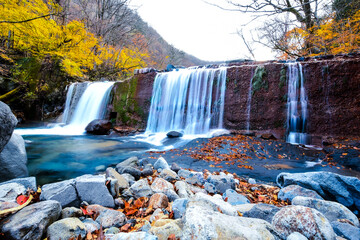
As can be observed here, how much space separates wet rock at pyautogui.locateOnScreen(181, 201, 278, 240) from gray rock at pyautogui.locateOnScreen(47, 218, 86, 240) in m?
0.96

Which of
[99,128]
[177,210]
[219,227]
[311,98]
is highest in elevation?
[311,98]

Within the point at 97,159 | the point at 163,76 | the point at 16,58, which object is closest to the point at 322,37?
the point at 163,76

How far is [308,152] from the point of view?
5.05 meters

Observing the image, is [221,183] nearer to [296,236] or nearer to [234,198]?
[234,198]

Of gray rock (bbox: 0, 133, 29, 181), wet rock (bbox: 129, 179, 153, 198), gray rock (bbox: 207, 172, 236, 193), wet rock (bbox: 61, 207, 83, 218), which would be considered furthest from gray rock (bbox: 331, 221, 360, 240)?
gray rock (bbox: 0, 133, 29, 181)

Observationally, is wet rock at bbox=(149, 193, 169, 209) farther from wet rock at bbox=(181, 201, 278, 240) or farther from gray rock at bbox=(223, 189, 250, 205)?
gray rock at bbox=(223, 189, 250, 205)

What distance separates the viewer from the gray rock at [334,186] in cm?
222

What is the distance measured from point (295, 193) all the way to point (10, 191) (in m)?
3.57

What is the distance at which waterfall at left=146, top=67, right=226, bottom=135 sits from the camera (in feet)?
26.1

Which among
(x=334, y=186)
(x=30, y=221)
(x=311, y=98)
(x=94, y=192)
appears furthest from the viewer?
(x=311, y=98)

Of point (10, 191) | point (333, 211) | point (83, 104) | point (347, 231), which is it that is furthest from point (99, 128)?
point (347, 231)

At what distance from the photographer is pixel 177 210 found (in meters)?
1.66

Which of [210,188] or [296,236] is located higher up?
[296,236]

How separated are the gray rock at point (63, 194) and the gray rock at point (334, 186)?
10.4ft
